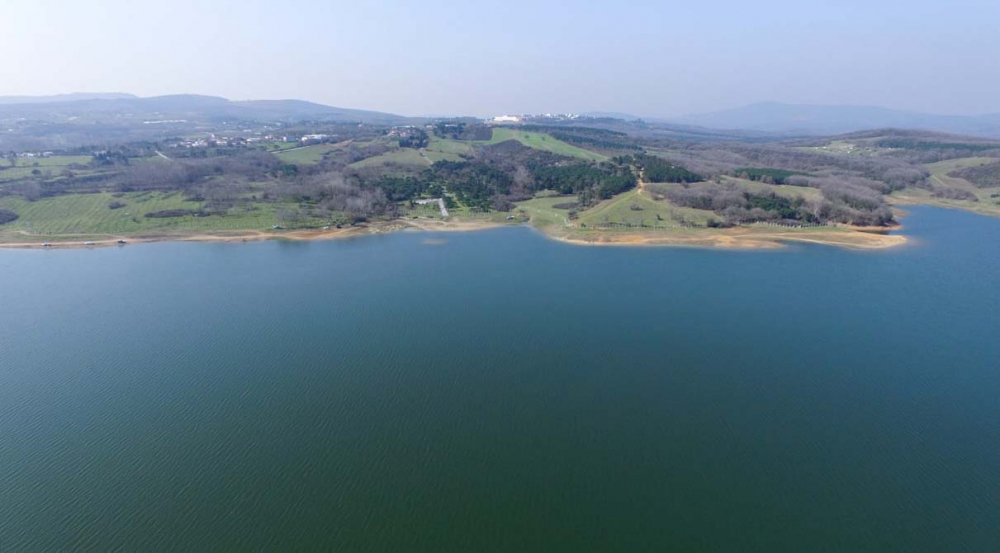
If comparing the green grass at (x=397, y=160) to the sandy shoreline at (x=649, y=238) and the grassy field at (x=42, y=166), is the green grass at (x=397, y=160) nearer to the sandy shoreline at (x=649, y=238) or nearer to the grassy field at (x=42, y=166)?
the sandy shoreline at (x=649, y=238)

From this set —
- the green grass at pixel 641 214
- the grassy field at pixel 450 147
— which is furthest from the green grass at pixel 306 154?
the green grass at pixel 641 214

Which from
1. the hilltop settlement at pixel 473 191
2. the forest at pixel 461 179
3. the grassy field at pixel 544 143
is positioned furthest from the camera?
the grassy field at pixel 544 143

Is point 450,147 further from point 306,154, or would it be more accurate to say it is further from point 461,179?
point 306,154

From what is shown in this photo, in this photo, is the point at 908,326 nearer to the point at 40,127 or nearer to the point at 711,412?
the point at 711,412

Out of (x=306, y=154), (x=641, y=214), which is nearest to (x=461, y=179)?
(x=641, y=214)

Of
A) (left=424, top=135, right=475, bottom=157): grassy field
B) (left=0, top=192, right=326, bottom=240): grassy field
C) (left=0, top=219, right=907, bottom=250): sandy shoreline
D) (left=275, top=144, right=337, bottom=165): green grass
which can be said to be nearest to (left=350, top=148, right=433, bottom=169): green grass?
(left=424, top=135, right=475, bottom=157): grassy field

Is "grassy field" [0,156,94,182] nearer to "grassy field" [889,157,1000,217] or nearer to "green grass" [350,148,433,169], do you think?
"green grass" [350,148,433,169]

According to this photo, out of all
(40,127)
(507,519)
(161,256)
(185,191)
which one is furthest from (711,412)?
(40,127)
